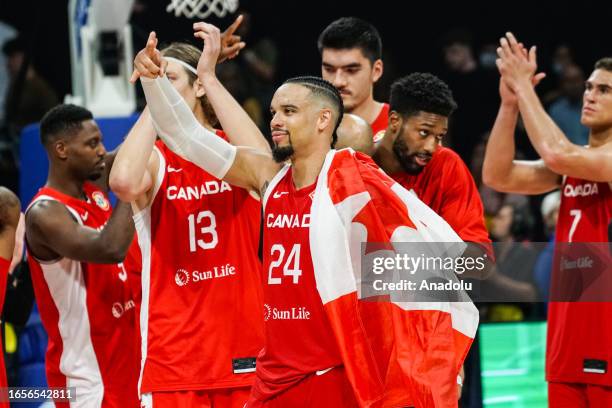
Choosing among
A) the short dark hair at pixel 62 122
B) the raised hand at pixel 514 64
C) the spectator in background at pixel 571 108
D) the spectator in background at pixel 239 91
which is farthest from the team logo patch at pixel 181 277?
the spectator in background at pixel 571 108

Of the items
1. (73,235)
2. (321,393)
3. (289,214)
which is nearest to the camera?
(321,393)

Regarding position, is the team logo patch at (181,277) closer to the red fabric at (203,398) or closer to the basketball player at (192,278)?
the basketball player at (192,278)

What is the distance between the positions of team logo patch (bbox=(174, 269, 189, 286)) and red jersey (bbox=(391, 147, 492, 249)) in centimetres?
117

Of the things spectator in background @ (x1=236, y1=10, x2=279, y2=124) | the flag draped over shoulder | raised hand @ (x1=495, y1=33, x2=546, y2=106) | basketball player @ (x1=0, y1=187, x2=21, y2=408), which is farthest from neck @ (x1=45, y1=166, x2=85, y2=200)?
spectator in background @ (x1=236, y1=10, x2=279, y2=124)

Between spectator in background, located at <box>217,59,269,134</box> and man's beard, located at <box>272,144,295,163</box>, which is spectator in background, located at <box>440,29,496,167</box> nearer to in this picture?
spectator in background, located at <box>217,59,269,134</box>

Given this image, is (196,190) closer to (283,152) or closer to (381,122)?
(283,152)

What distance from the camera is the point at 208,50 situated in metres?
4.98

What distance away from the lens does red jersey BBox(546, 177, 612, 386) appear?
5.64 metres

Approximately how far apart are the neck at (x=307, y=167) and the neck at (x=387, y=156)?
76 centimetres

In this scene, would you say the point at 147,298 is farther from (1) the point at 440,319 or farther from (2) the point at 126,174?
(1) the point at 440,319

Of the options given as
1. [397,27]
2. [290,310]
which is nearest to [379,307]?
[290,310]

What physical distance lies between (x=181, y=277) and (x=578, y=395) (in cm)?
226

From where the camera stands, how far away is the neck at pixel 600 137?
232 inches

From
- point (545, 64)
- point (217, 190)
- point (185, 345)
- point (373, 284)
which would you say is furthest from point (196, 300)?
point (545, 64)
